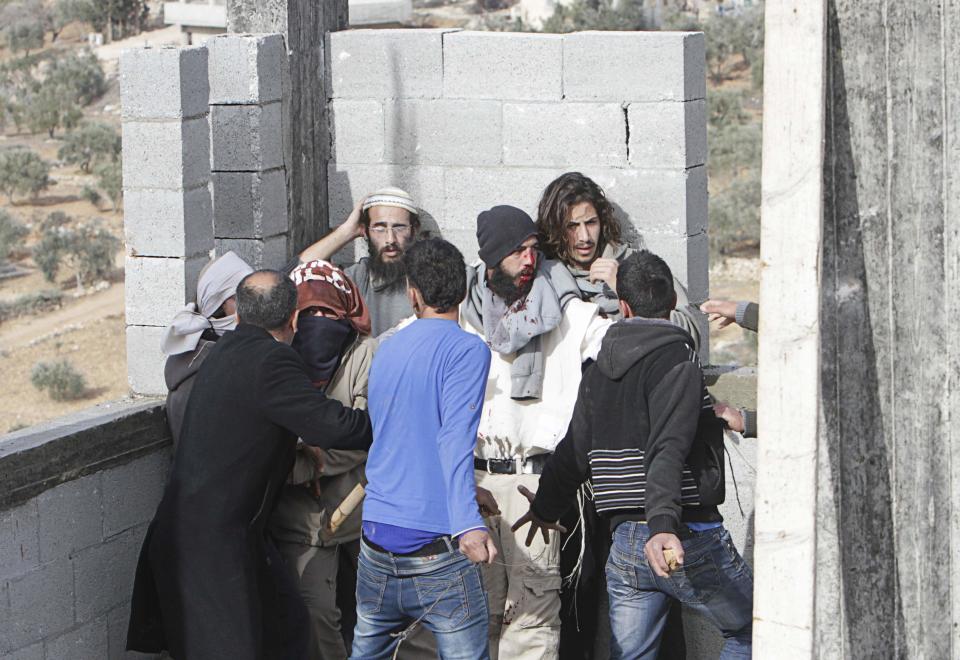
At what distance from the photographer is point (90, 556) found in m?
5.18

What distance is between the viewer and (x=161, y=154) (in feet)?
18.4

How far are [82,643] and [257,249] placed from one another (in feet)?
6.38

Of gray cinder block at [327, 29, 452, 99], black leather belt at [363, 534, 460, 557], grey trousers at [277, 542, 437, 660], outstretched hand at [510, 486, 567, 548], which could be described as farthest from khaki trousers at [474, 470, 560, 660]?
gray cinder block at [327, 29, 452, 99]

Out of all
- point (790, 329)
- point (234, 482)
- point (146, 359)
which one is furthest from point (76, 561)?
point (790, 329)

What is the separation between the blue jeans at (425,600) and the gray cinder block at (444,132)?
252 centimetres

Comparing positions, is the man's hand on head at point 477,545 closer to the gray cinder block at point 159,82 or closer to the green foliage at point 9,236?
the gray cinder block at point 159,82

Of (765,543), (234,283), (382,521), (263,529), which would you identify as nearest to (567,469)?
(382,521)

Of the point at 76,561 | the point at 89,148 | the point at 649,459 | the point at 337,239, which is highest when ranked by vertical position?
the point at 89,148

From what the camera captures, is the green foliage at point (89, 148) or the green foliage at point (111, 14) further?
the green foliage at point (111, 14)

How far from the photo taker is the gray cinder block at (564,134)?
607cm

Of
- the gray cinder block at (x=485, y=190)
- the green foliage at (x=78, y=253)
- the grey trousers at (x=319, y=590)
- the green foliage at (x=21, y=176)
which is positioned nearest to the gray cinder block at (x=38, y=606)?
the grey trousers at (x=319, y=590)

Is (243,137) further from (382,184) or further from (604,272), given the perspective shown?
(604,272)

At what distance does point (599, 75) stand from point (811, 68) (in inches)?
166

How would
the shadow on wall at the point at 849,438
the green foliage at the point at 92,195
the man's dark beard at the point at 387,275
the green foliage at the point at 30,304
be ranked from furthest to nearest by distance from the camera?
the green foliage at the point at 92,195
the green foliage at the point at 30,304
the man's dark beard at the point at 387,275
the shadow on wall at the point at 849,438
